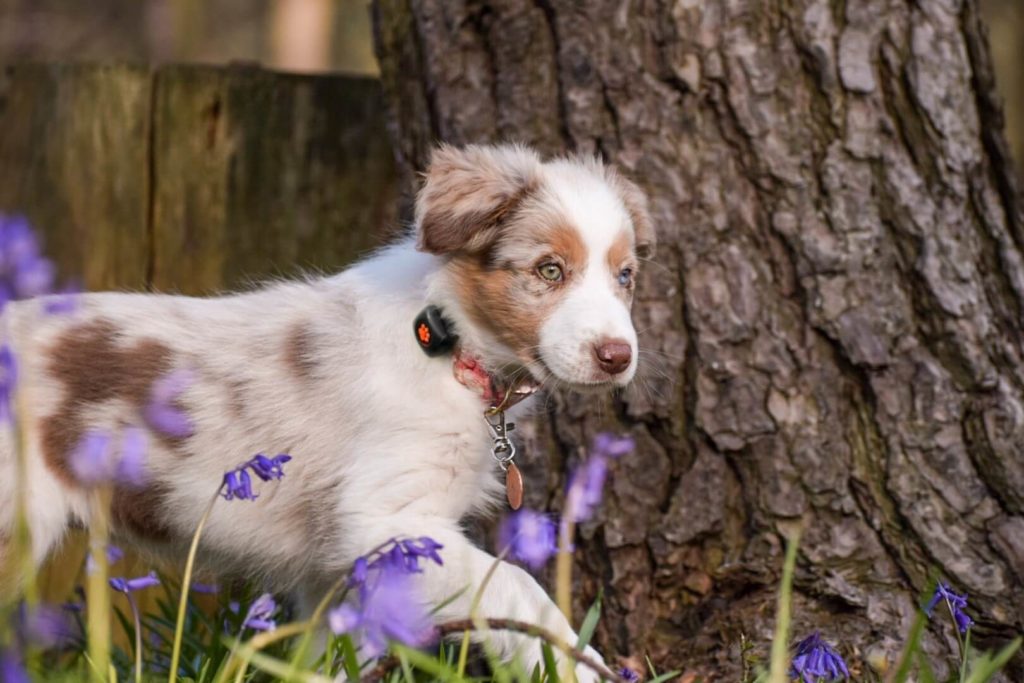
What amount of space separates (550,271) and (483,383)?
1.20 ft

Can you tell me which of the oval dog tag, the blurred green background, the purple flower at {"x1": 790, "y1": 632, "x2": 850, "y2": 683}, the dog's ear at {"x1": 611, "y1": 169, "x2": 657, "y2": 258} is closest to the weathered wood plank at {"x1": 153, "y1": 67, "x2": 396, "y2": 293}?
the dog's ear at {"x1": 611, "y1": 169, "x2": 657, "y2": 258}

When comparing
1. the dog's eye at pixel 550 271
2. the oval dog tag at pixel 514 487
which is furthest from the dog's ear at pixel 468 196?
the oval dog tag at pixel 514 487

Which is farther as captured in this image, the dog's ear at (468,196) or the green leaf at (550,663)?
the dog's ear at (468,196)

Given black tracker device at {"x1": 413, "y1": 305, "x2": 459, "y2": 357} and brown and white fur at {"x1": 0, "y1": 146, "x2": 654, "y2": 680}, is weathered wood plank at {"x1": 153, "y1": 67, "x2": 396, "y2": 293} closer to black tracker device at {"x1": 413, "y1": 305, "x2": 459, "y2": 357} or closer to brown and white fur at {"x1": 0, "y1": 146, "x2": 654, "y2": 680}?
brown and white fur at {"x1": 0, "y1": 146, "x2": 654, "y2": 680}

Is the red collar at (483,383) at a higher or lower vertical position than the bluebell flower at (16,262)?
lower

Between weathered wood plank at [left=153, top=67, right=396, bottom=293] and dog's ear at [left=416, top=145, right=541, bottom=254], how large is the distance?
141 cm

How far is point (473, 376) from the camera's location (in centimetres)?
346

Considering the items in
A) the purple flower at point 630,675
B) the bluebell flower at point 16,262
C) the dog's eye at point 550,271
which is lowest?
the purple flower at point 630,675

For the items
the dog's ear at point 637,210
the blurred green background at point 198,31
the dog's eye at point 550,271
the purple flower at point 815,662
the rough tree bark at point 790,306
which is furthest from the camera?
the blurred green background at point 198,31

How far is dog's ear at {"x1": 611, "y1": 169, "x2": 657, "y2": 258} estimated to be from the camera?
3641 millimetres

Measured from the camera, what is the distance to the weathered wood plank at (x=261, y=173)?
190 inches

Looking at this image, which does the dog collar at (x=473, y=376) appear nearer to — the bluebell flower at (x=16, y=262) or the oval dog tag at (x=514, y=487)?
the oval dog tag at (x=514, y=487)

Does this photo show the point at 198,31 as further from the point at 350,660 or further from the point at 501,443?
the point at 350,660

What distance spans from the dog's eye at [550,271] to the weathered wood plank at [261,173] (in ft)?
5.19
